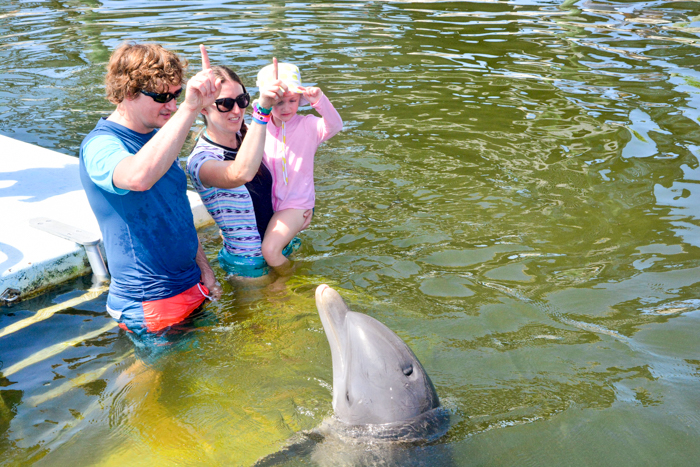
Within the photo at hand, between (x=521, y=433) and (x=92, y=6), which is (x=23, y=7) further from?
(x=521, y=433)

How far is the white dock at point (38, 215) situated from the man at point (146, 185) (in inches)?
47.4

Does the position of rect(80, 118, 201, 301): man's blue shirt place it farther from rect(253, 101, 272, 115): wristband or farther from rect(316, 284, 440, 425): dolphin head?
rect(316, 284, 440, 425): dolphin head

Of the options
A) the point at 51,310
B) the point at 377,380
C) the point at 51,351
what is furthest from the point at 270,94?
the point at 51,310

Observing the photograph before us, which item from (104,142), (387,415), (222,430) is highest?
(104,142)

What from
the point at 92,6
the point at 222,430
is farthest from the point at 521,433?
the point at 92,6

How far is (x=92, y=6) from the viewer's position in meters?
17.2

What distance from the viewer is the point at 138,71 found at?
2881mm

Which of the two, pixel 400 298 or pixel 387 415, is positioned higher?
pixel 387 415

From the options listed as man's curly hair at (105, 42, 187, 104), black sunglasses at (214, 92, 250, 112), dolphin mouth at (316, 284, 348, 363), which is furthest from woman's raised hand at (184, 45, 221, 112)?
dolphin mouth at (316, 284, 348, 363)

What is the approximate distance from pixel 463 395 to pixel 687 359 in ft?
4.65

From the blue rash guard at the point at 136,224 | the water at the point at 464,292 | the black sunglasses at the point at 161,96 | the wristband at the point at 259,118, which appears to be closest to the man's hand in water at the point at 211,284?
the water at the point at 464,292

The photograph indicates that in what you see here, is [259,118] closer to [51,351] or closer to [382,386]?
[382,386]

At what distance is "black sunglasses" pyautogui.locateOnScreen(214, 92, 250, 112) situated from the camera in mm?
3691

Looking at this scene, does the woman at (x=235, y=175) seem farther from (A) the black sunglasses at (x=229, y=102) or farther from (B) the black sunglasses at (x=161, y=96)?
(B) the black sunglasses at (x=161, y=96)
